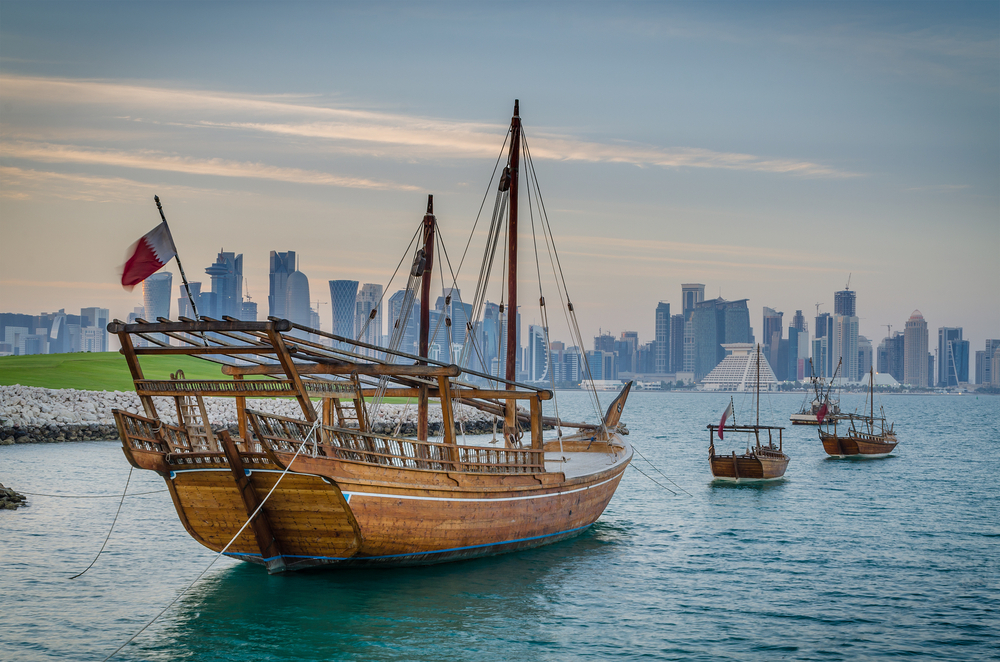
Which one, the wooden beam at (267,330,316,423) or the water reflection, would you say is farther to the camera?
the wooden beam at (267,330,316,423)

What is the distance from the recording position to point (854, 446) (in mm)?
53531

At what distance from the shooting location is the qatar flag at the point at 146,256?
14.1 m

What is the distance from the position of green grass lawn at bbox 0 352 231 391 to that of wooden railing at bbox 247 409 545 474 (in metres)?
47.1

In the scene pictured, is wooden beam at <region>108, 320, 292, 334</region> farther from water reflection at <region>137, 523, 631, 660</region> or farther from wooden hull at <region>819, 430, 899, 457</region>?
wooden hull at <region>819, 430, 899, 457</region>

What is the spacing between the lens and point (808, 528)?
2627 centimetres

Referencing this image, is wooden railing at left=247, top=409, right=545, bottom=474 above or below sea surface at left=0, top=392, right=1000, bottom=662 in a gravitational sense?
above

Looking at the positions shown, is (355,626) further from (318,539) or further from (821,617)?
(821,617)

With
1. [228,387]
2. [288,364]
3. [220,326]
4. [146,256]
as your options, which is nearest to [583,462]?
[228,387]

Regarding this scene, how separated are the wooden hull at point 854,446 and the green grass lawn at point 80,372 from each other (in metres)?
42.9

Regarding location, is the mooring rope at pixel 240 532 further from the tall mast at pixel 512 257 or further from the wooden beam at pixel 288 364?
the tall mast at pixel 512 257

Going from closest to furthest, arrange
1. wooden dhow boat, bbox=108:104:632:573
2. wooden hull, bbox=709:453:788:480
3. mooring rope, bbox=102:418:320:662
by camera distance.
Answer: mooring rope, bbox=102:418:320:662
wooden dhow boat, bbox=108:104:632:573
wooden hull, bbox=709:453:788:480

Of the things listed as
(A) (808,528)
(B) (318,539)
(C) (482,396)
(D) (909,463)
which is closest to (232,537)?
(B) (318,539)

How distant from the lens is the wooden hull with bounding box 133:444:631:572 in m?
14.7

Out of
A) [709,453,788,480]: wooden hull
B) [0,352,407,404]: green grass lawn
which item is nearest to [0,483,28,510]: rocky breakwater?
[709,453,788,480]: wooden hull
